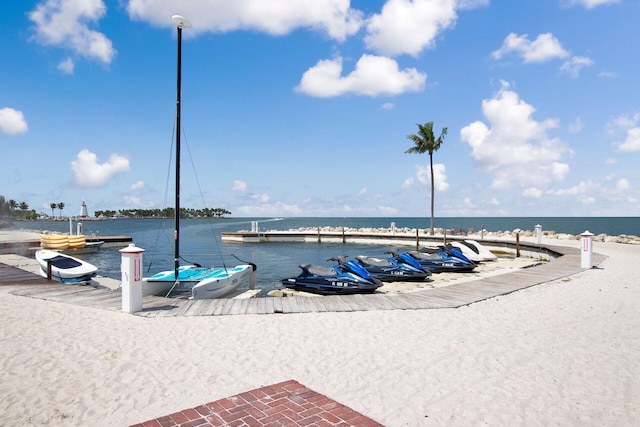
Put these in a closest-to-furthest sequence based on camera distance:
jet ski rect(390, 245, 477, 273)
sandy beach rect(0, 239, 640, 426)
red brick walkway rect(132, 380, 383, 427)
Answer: red brick walkway rect(132, 380, 383, 427) → sandy beach rect(0, 239, 640, 426) → jet ski rect(390, 245, 477, 273)

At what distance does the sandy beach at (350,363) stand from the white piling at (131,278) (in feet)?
0.93

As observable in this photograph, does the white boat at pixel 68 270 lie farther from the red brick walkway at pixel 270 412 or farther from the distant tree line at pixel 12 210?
the distant tree line at pixel 12 210

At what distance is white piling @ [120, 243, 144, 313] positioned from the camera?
778 centimetres

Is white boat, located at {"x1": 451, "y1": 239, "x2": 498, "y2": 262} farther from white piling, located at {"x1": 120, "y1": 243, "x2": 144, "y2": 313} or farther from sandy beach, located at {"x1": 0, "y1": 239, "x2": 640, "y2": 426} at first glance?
white piling, located at {"x1": 120, "y1": 243, "x2": 144, "y2": 313}

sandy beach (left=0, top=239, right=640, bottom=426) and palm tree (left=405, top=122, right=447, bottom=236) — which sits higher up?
palm tree (left=405, top=122, right=447, bottom=236)

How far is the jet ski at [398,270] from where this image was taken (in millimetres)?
13539

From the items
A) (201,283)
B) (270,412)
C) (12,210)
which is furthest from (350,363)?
(12,210)

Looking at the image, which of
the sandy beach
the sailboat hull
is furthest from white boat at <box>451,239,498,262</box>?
the sailboat hull

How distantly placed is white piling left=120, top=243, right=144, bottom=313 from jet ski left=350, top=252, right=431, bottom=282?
26.8ft

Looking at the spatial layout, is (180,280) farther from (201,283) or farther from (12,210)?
(12,210)

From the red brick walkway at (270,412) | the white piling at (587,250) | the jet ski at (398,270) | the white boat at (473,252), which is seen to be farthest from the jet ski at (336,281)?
the white boat at (473,252)

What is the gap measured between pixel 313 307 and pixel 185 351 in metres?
3.28

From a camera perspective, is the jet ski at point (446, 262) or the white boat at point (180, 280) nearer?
the white boat at point (180, 280)

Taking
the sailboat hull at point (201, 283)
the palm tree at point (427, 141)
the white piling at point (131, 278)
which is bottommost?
the sailboat hull at point (201, 283)
